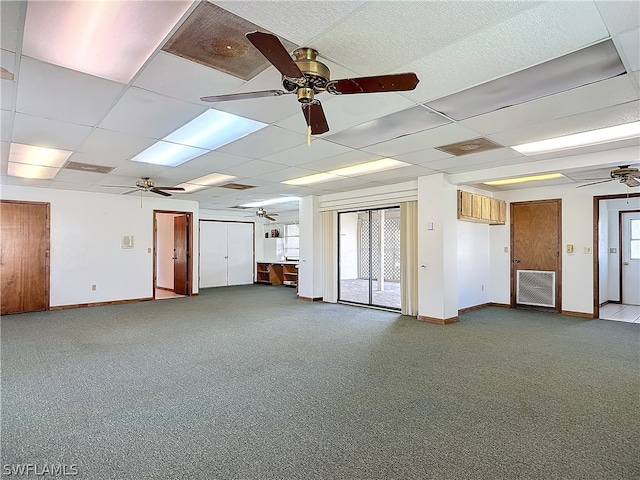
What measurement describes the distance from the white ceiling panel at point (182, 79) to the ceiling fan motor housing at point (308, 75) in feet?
1.74

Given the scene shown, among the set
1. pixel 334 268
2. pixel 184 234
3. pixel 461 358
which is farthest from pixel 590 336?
pixel 184 234

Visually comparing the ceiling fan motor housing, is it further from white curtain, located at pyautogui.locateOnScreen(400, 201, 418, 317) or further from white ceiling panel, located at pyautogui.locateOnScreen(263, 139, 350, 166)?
white curtain, located at pyautogui.locateOnScreen(400, 201, 418, 317)

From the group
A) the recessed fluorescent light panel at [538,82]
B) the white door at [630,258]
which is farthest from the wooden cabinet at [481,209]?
the recessed fluorescent light panel at [538,82]

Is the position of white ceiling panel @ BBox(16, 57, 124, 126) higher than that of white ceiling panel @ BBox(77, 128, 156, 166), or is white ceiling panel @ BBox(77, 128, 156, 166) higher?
white ceiling panel @ BBox(16, 57, 124, 126)

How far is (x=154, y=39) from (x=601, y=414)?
4.03 meters

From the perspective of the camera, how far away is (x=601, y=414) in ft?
8.99

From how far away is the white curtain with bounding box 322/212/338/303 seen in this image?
8.12m

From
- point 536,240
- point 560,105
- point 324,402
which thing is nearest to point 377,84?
point 560,105

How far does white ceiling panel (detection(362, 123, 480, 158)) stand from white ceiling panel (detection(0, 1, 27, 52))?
127 inches

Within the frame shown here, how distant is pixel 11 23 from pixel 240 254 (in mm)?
10221

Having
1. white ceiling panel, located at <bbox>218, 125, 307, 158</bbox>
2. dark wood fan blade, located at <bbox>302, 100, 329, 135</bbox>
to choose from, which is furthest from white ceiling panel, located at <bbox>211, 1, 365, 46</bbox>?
white ceiling panel, located at <bbox>218, 125, 307, 158</bbox>

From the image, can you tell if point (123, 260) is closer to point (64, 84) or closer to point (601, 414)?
point (64, 84)

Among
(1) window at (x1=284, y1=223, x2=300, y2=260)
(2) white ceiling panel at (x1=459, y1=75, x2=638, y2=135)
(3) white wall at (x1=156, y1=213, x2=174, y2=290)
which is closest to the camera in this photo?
(2) white ceiling panel at (x1=459, y1=75, x2=638, y2=135)

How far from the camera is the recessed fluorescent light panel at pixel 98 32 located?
1904mm
